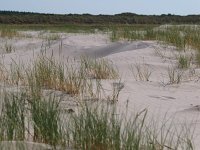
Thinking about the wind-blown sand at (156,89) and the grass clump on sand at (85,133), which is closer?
the grass clump on sand at (85,133)

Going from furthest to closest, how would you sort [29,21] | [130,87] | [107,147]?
[29,21] < [130,87] < [107,147]

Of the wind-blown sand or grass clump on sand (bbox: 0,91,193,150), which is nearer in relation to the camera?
grass clump on sand (bbox: 0,91,193,150)

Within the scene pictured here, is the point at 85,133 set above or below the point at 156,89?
above

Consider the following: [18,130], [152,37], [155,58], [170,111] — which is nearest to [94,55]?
[155,58]

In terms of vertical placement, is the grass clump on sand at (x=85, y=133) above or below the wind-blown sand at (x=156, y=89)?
above

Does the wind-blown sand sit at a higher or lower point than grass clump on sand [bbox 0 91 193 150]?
lower

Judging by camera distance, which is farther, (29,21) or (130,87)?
(29,21)

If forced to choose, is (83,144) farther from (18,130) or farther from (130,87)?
(130,87)

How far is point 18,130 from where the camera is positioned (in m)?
2.64

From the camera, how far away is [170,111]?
12.9ft

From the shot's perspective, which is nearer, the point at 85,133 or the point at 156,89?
the point at 85,133

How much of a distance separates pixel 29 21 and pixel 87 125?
4798 cm

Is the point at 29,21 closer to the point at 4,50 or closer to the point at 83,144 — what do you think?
the point at 4,50

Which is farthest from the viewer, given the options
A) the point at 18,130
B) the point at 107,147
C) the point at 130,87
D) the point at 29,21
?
the point at 29,21
